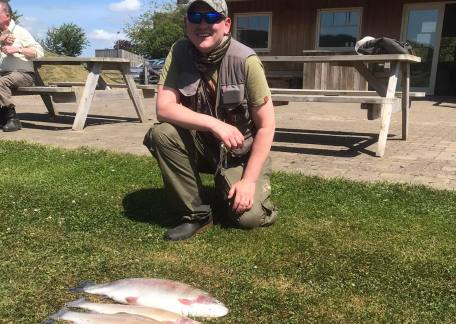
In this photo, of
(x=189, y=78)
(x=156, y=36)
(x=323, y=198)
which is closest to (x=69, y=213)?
(x=189, y=78)

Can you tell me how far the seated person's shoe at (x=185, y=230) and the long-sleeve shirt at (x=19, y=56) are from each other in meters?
4.85

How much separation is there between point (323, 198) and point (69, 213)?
1.83 m

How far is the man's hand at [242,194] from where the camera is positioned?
289 cm

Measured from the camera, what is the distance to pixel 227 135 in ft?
9.24

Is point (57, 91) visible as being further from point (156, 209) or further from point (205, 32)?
point (205, 32)

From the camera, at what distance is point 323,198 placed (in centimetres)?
378

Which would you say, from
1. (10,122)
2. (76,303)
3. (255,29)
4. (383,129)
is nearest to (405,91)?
(383,129)

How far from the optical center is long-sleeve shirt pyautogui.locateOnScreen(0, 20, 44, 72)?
269 inches

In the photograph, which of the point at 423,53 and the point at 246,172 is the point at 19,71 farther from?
the point at 423,53

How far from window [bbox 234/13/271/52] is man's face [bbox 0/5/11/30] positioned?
11.6 m

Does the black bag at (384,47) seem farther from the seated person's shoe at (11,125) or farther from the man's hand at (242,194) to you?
the seated person's shoe at (11,125)

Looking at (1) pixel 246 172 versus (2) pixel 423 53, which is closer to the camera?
(1) pixel 246 172

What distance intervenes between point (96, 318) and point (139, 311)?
0.56 ft

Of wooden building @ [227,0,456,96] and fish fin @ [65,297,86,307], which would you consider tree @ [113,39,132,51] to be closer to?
wooden building @ [227,0,456,96]
